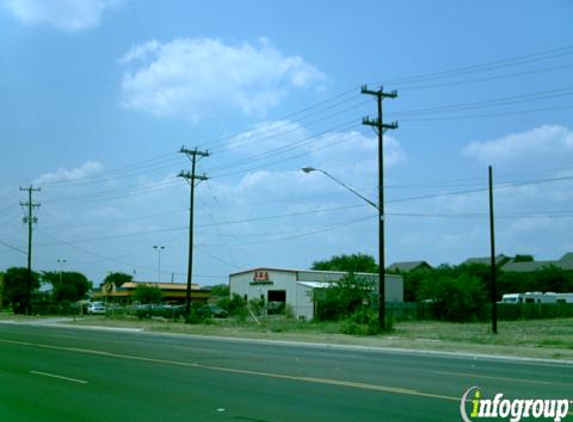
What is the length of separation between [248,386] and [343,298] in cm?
4563

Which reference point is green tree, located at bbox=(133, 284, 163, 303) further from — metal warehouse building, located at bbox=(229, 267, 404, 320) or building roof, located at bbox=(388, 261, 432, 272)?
building roof, located at bbox=(388, 261, 432, 272)

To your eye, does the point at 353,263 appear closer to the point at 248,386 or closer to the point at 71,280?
the point at 71,280

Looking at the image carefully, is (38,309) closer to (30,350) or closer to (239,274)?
(239,274)

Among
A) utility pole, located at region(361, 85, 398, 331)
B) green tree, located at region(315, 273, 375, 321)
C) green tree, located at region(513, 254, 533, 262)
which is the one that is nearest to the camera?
utility pole, located at region(361, 85, 398, 331)

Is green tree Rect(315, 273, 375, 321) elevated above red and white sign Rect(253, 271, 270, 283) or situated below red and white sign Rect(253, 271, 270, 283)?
below

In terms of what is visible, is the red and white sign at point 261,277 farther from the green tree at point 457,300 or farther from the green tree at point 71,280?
the green tree at point 71,280

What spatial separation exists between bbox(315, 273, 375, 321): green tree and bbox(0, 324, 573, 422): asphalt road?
1408 inches

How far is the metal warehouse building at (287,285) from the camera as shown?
7477 centimetres

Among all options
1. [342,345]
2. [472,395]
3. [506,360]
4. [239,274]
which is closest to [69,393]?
[472,395]

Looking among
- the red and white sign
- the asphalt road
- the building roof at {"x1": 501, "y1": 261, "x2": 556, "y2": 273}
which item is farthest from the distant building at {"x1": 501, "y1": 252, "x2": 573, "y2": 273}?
the asphalt road

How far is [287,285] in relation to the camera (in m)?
78.0

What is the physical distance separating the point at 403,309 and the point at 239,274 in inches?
898

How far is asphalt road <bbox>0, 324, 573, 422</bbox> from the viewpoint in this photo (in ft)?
38.5

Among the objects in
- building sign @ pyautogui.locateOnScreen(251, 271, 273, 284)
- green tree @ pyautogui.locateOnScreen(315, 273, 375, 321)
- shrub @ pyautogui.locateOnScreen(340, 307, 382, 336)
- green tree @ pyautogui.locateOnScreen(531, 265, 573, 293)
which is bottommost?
shrub @ pyautogui.locateOnScreen(340, 307, 382, 336)
